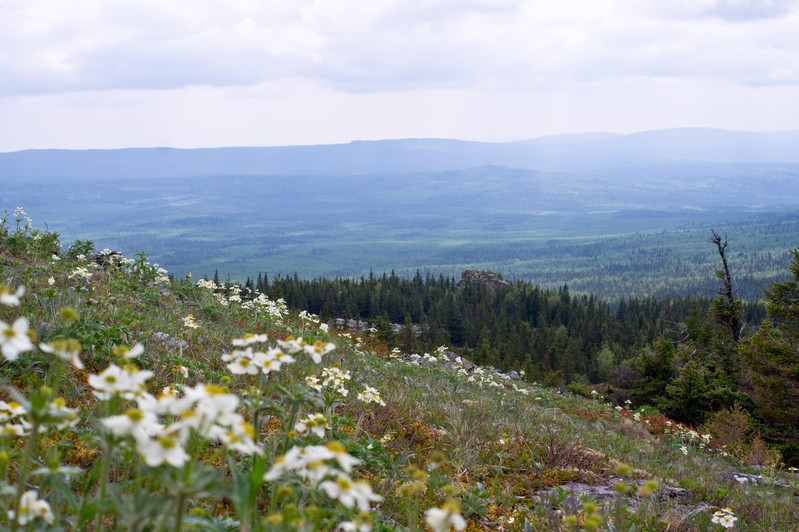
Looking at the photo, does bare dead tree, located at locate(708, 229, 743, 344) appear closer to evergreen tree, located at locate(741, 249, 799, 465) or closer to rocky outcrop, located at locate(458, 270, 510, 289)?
evergreen tree, located at locate(741, 249, 799, 465)

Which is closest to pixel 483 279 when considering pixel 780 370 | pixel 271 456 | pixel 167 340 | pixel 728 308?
pixel 728 308

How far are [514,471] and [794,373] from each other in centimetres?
1815

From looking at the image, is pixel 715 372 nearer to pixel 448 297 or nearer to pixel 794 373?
pixel 794 373

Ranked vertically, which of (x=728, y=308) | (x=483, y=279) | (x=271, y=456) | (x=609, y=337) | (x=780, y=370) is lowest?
(x=609, y=337)

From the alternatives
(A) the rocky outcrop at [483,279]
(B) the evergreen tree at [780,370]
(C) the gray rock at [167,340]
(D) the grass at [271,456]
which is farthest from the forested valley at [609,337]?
(D) the grass at [271,456]

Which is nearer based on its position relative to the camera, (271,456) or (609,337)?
(271,456)

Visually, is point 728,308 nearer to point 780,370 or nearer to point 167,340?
point 780,370

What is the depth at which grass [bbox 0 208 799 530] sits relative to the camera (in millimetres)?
1996

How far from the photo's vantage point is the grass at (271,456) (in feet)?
6.55

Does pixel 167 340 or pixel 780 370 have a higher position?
pixel 167 340

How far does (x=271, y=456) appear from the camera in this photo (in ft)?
13.0

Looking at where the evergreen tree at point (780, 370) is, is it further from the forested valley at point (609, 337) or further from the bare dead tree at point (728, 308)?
A: the bare dead tree at point (728, 308)

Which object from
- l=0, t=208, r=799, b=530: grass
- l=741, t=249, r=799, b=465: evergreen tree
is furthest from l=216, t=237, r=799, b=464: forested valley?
l=0, t=208, r=799, b=530: grass

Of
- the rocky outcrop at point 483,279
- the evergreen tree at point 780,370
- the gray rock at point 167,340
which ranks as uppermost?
the gray rock at point 167,340
